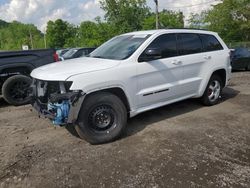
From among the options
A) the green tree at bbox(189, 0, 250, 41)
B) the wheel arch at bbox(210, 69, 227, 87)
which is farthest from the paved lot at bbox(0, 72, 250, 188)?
the green tree at bbox(189, 0, 250, 41)

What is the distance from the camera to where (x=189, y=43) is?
246 inches

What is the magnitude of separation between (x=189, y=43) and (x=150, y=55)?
1.50 m

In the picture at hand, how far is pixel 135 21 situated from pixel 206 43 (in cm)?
4392

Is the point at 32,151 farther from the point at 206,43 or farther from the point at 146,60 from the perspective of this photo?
the point at 206,43

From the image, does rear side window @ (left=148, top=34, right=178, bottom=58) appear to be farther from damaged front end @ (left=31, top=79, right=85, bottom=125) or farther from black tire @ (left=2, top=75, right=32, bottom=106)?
black tire @ (left=2, top=75, right=32, bottom=106)

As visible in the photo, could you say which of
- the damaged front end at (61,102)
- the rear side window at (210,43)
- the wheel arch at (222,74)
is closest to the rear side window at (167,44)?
the rear side window at (210,43)

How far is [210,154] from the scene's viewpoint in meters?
4.30

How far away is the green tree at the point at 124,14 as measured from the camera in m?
48.1

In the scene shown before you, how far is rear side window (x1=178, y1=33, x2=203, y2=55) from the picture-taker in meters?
6.04

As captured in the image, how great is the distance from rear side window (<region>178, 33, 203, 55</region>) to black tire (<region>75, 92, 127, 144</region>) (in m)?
2.00

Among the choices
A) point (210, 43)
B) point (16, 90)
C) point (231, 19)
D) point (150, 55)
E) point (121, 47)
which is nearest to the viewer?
point (150, 55)

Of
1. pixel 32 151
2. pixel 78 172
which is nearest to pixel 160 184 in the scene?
pixel 78 172

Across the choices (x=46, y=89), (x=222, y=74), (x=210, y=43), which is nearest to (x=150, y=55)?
(x=46, y=89)

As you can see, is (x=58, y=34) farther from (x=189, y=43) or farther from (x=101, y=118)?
(x=101, y=118)
